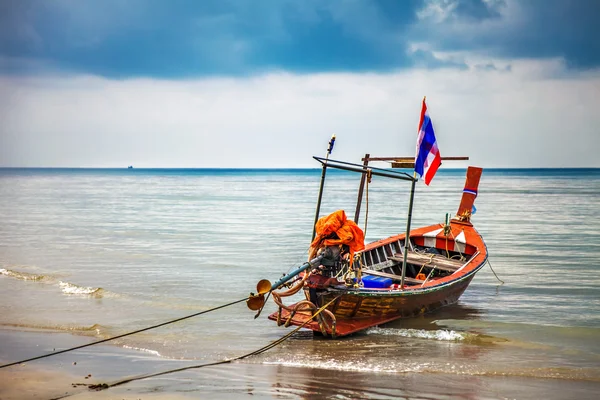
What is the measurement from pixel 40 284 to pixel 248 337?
7287 mm

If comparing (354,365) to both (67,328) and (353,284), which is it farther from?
(67,328)

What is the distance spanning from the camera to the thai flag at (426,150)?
36.8ft

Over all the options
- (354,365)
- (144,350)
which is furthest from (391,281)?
(144,350)

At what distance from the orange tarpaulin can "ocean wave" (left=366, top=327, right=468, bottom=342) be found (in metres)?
2.05

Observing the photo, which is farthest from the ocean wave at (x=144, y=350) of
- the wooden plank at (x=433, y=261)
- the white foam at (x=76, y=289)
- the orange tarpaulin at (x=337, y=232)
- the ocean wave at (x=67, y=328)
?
the wooden plank at (x=433, y=261)

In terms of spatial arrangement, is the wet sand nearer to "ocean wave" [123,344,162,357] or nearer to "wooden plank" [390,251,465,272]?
"ocean wave" [123,344,162,357]

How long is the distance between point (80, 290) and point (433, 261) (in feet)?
28.5

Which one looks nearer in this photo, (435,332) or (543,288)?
(435,332)

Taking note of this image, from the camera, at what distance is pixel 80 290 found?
15.4 metres

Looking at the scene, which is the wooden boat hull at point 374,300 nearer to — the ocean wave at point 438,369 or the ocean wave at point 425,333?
the ocean wave at point 425,333

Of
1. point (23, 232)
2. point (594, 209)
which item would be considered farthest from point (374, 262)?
point (594, 209)

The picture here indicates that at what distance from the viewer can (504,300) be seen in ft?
50.2

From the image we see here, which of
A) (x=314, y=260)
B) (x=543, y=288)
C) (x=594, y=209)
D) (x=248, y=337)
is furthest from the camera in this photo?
(x=594, y=209)

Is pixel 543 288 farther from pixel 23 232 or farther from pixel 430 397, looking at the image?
pixel 23 232
